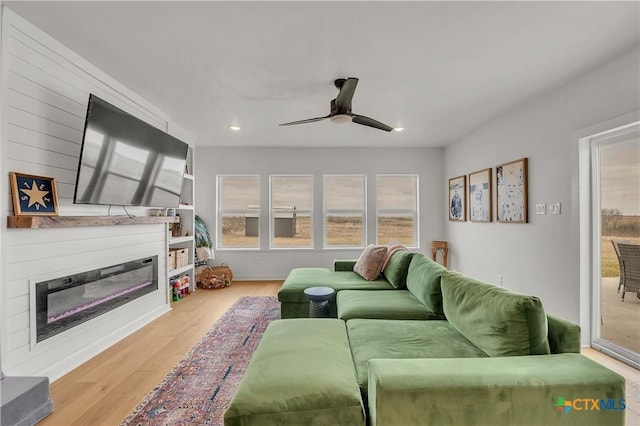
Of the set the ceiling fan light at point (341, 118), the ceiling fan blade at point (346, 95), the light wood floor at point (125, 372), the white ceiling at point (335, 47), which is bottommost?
the light wood floor at point (125, 372)

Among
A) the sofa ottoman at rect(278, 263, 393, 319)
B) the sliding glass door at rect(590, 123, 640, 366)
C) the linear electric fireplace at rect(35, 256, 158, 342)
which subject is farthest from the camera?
the sofa ottoman at rect(278, 263, 393, 319)

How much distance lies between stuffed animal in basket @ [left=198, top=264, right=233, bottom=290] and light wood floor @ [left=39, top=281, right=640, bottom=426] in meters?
1.22

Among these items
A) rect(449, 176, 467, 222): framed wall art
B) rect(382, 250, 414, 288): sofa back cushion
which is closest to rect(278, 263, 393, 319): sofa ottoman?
rect(382, 250, 414, 288): sofa back cushion

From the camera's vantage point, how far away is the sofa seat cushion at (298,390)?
117 cm

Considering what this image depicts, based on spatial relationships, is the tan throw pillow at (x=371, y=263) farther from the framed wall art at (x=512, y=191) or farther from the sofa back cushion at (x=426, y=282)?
the framed wall art at (x=512, y=191)

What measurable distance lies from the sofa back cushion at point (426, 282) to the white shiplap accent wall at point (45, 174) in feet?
9.44

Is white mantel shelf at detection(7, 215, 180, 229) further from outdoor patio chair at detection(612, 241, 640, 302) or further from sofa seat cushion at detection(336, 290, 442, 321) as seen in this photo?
outdoor patio chair at detection(612, 241, 640, 302)

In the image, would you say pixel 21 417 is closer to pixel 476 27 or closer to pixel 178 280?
pixel 178 280

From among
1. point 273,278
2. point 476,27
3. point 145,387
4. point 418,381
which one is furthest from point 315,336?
point 273,278

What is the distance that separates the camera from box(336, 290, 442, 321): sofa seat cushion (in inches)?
90.8

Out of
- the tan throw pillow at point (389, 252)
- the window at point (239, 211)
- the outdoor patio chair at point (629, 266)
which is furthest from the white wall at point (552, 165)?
the window at point (239, 211)

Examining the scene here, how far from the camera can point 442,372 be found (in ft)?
3.75

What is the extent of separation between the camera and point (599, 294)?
263 centimetres

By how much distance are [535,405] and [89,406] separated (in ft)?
8.16
